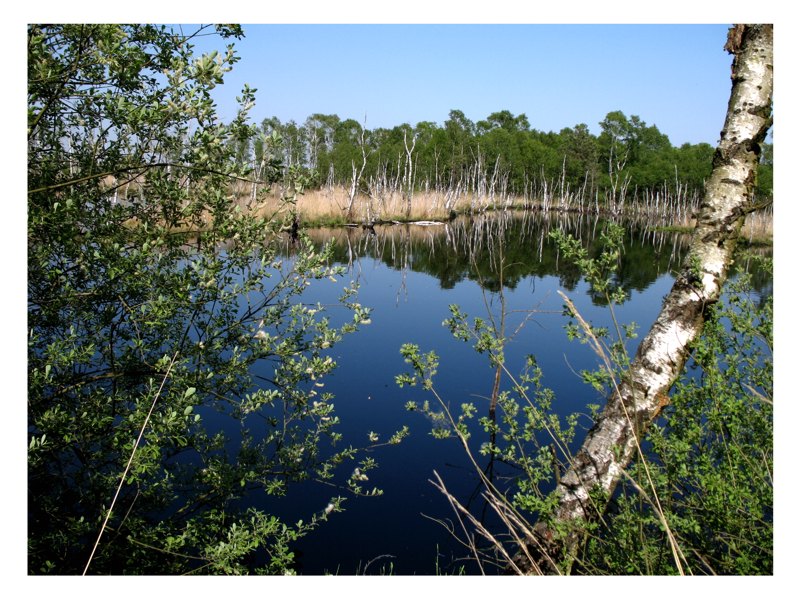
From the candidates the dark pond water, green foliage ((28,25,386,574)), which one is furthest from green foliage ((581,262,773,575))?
green foliage ((28,25,386,574))

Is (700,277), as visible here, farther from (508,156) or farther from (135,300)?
(508,156)

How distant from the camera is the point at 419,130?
48.5 m

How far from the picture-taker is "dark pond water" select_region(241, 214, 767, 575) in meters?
4.97

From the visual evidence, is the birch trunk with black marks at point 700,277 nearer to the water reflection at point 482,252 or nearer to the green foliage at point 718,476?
the green foliage at point 718,476

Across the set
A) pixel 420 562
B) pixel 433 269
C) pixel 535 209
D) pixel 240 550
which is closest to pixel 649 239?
pixel 433 269

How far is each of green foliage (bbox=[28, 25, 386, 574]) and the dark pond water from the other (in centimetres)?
150

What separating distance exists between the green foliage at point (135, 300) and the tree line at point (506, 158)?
31.0 metres

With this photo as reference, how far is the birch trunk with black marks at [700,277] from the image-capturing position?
9.97 feet

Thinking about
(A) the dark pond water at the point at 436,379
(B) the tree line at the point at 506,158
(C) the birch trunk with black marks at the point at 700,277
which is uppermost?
(B) the tree line at the point at 506,158

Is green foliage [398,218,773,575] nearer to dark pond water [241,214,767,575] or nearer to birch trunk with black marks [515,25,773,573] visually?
birch trunk with black marks [515,25,773,573]

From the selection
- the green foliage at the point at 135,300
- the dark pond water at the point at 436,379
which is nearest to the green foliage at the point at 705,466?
the dark pond water at the point at 436,379

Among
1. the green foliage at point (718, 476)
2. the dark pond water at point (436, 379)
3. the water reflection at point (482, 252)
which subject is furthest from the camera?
the water reflection at point (482, 252)

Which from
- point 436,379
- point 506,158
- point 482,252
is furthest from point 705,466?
point 506,158

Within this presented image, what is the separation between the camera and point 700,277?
3051 millimetres
